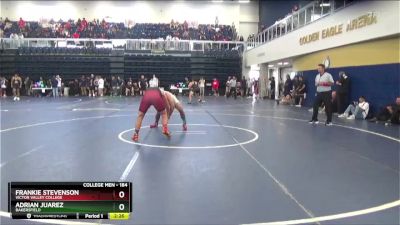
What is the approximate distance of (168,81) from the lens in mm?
34781

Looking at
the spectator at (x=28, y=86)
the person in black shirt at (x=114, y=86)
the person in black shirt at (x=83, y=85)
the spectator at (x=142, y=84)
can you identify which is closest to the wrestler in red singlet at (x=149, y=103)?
the spectator at (x=142, y=84)

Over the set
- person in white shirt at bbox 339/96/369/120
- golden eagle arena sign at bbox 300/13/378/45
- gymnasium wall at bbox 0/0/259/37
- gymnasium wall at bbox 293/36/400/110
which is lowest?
person in white shirt at bbox 339/96/369/120

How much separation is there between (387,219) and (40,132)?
9.06 meters

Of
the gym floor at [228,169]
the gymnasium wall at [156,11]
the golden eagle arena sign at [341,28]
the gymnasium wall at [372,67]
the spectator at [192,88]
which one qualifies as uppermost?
the gymnasium wall at [156,11]

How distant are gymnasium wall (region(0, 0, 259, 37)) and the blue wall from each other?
2598cm

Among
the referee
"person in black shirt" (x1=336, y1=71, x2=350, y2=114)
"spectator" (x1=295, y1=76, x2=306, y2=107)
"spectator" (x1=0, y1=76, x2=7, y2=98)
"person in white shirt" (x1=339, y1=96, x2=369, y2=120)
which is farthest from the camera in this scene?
"spectator" (x1=0, y1=76, x2=7, y2=98)

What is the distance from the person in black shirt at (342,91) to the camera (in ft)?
53.7

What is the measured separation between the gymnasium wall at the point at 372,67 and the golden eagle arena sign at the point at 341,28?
733 mm

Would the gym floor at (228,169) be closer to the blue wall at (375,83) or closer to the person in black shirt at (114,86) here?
the blue wall at (375,83)

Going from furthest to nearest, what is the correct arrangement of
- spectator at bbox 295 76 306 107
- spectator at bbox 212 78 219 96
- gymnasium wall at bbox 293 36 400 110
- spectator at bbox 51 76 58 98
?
spectator at bbox 212 78 219 96, spectator at bbox 51 76 58 98, spectator at bbox 295 76 306 107, gymnasium wall at bbox 293 36 400 110

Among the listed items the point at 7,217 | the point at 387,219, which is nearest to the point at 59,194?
the point at 7,217

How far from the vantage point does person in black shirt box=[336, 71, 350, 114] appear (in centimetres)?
1638

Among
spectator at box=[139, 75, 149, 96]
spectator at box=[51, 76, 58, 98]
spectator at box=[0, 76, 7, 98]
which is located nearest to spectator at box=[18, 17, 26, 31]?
spectator at box=[0, 76, 7, 98]
